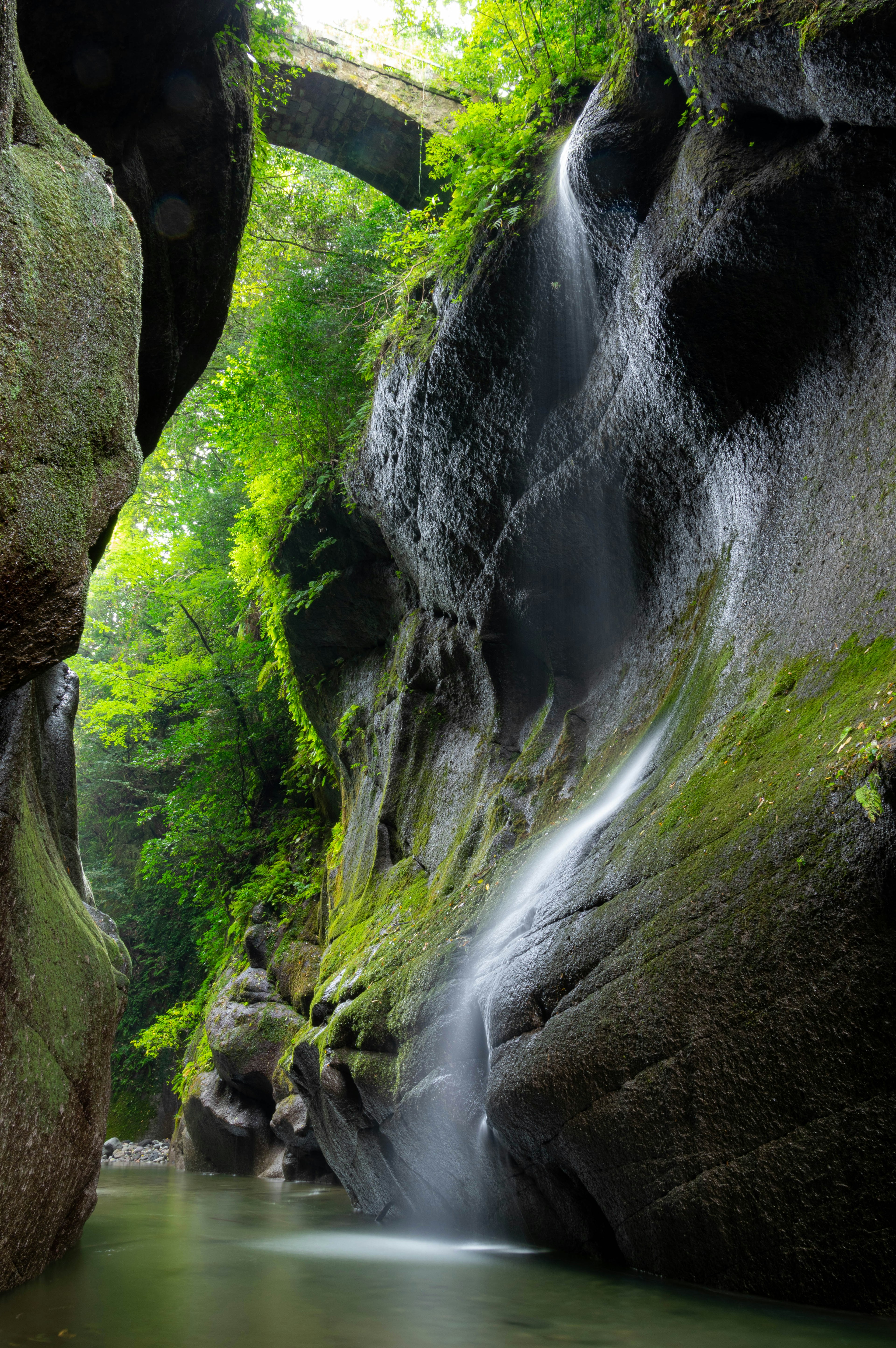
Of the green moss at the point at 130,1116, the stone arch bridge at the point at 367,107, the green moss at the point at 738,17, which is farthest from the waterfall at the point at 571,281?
the green moss at the point at 130,1116

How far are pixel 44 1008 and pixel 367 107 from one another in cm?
1424

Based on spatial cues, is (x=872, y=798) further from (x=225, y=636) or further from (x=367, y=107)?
(x=225, y=636)

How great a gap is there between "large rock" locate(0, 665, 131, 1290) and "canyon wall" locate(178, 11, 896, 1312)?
225cm

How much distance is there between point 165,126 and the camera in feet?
21.5

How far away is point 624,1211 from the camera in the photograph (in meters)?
4.62

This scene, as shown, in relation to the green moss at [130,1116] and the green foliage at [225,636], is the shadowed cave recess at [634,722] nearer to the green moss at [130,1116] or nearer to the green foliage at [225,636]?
the green foliage at [225,636]

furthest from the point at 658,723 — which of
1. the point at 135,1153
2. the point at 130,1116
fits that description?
the point at 130,1116

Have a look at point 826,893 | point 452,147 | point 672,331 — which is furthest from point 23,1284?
point 452,147

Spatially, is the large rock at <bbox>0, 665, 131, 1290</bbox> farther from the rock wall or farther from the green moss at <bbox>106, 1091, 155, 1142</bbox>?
→ the green moss at <bbox>106, 1091, 155, 1142</bbox>

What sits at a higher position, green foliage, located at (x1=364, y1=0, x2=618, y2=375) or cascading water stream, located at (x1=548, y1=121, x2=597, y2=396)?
green foliage, located at (x1=364, y1=0, x2=618, y2=375)

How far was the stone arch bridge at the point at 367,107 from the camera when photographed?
13820 mm

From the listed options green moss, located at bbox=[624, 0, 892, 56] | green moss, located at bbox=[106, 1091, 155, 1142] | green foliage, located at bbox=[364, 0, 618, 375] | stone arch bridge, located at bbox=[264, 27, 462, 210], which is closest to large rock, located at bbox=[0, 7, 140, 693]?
green moss, located at bbox=[624, 0, 892, 56]

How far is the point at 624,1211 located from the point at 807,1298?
1.14m

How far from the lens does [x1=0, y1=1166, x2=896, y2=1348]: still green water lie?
3.75 metres
